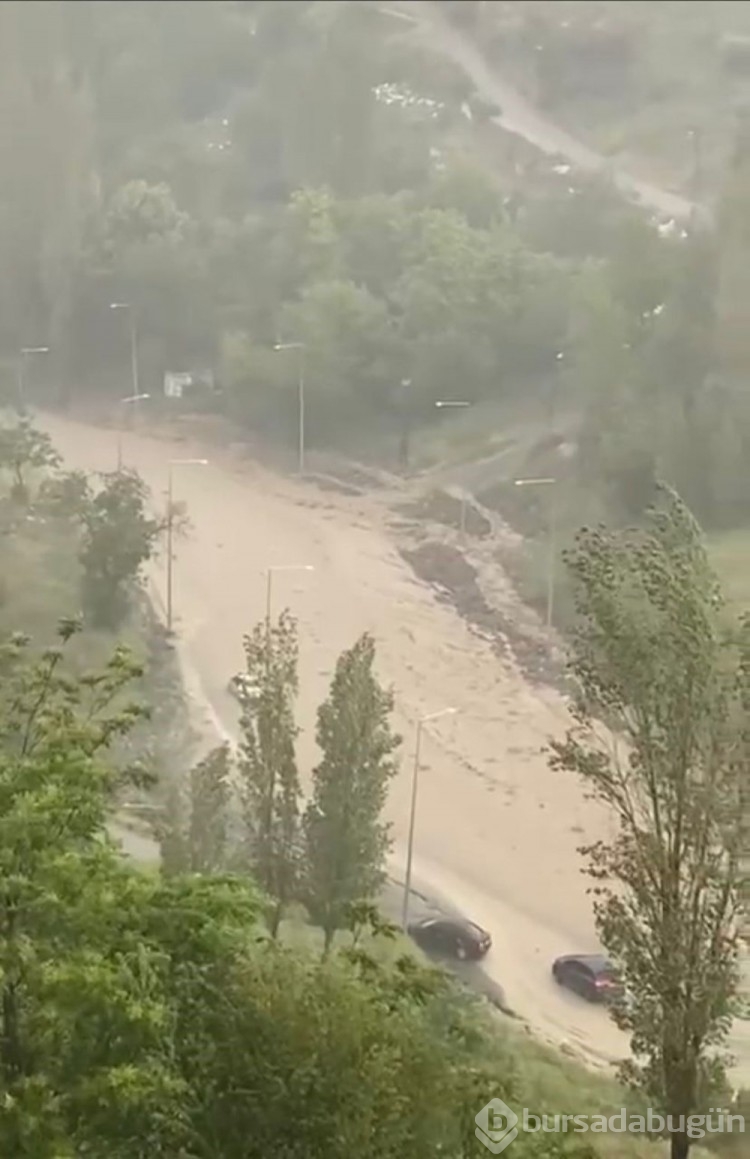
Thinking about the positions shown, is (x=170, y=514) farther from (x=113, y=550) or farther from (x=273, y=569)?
(x=113, y=550)

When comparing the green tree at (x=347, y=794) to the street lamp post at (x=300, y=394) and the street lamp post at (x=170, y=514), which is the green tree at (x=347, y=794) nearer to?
the street lamp post at (x=170, y=514)

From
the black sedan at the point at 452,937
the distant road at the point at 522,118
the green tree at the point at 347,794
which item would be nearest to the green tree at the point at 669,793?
the green tree at the point at 347,794

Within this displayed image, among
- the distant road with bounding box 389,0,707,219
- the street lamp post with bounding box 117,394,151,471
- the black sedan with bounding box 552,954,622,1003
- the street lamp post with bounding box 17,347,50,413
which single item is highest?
the distant road with bounding box 389,0,707,219

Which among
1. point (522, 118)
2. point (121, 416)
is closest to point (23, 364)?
point (121, 416)

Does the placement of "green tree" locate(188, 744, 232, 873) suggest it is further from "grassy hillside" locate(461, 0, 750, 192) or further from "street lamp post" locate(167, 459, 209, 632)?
"grassy hillside" locate(461, 0, 750, 192)

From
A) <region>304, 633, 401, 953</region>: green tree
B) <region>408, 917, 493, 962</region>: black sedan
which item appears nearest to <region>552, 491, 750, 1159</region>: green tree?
<region>304, 633, 401, 953</region>: green tree
